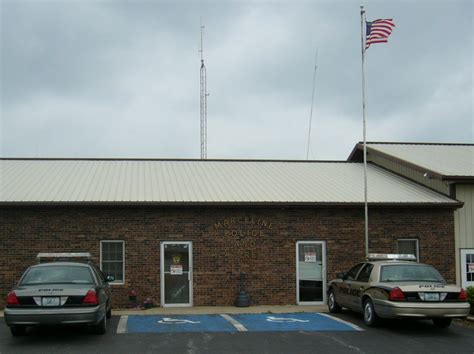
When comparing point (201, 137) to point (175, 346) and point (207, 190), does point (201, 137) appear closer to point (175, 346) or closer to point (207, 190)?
point (207, 190)

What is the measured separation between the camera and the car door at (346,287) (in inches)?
597

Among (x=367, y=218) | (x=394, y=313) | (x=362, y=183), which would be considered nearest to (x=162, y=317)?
(x=394, y=313)

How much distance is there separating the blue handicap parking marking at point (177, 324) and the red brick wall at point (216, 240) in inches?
115

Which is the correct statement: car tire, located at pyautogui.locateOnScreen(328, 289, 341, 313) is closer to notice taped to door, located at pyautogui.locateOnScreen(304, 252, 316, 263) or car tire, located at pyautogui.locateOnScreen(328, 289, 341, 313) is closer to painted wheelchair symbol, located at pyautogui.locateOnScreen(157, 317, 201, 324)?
notice taped to door, located at pyautogui.locateOnScreen(304, 252, 316, 263)

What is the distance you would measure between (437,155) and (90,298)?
17289 millimetres

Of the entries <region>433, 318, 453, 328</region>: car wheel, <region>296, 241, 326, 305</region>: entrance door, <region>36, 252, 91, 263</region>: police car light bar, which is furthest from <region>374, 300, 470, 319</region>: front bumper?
<region>36, 252, 91, 263</region>: police car light bar

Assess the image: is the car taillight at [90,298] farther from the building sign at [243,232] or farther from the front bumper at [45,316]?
the building sign at [243,232]

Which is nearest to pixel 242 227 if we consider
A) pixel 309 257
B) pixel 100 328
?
pixel 309 257

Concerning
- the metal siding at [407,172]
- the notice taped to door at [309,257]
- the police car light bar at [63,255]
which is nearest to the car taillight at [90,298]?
the police car light bar at [63,255]

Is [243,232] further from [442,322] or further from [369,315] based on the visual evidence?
[442,322]

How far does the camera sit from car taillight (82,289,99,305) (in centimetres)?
1136

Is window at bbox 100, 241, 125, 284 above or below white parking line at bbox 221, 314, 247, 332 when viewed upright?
above

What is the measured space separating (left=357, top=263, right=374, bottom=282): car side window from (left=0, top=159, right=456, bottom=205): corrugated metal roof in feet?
15.0

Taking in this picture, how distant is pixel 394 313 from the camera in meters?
12.7
